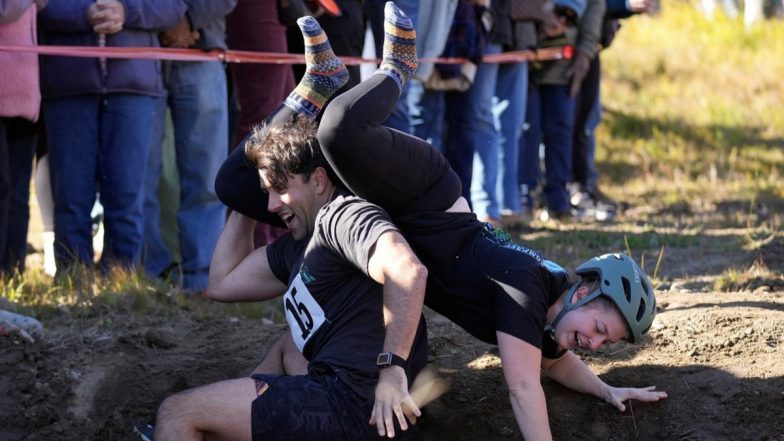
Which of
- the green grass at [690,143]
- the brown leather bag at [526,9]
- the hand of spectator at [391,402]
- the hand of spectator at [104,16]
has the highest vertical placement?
the hand of spectator at [104,16]

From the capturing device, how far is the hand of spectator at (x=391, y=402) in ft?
14.6

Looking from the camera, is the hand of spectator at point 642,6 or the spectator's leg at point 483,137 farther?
the hand of spectator at point 642,6

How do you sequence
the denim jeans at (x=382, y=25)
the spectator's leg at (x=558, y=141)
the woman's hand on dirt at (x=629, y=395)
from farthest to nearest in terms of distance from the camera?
the spectator's leg at (x=558, y=141) < the denim jeans at (x=382, y=25) < the woman's hand on dirt at (x=629, y=395)

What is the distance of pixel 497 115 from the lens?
A: 33.5ft

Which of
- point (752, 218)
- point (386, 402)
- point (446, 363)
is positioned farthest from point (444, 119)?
point (386, 402)

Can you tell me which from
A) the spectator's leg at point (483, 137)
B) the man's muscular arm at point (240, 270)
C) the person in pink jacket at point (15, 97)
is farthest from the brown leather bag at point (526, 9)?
the man's muscular arm at point (240, 270)

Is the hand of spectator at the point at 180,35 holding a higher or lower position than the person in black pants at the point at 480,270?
higher

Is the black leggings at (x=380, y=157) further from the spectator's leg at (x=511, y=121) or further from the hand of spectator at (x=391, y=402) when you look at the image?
the spectator's leg at (x=511, y=121)

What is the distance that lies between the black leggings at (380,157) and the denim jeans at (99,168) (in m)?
2.33

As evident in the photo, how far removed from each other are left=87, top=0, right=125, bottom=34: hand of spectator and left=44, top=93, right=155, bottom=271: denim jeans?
14.8 inches

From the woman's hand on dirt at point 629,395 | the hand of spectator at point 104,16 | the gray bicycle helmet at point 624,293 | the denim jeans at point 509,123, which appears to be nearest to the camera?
the gray bicycle helmet at point 624,293

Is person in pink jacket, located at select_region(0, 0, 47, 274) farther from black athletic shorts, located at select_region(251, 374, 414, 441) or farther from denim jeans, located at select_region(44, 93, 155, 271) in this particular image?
black athletic shorts, located at select_region(251, 374, 414, 441)

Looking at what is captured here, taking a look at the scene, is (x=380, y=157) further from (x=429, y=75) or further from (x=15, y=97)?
(x=429, y=75)

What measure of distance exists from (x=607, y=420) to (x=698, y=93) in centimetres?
1162
